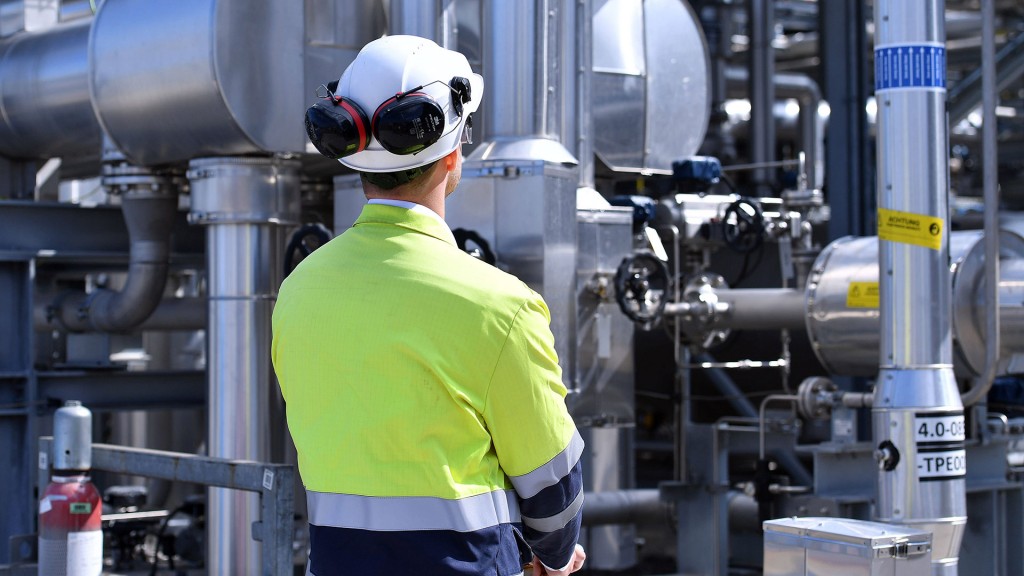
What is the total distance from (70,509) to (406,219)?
99.0 inches

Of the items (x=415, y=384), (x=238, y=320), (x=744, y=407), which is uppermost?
(x=238, y=320)

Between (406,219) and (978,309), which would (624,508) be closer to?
(978,309)

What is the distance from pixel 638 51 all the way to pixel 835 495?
200 cm

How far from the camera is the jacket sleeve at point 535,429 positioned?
73.1 inches

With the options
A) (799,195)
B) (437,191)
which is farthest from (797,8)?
(437,191)

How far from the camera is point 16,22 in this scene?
6.54 meters

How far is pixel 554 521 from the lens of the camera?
77.0 inches

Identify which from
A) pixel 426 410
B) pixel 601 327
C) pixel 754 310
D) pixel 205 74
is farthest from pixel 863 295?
pixel 426 410

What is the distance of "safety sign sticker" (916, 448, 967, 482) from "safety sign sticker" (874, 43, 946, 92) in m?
1.13

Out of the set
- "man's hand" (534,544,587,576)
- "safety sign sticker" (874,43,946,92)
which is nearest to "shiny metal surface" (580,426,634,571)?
"safety sign sticker" (874,43,946,92)

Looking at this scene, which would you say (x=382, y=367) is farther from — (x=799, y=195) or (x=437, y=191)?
(x=799, y=195)

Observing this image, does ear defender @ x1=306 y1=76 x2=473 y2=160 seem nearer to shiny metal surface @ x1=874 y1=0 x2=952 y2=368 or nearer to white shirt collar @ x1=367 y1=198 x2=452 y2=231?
white shirt collar @ x1=367 y1=198 x2=452 y2=231

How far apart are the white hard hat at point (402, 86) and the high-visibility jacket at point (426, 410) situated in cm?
9

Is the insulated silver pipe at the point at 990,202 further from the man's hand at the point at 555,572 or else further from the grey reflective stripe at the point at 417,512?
the grey reflective stripe at the point at 417,512
